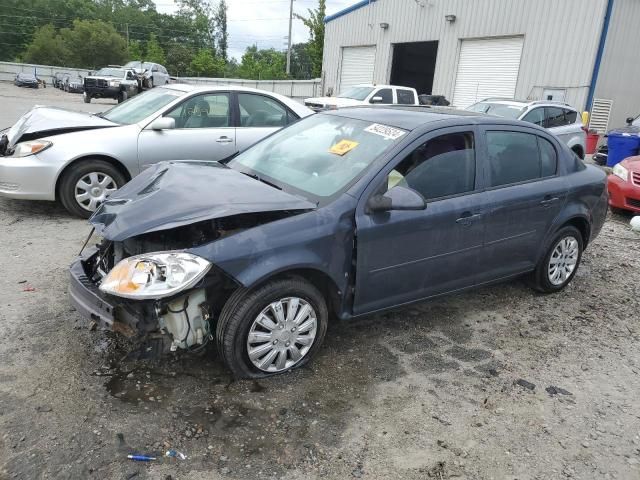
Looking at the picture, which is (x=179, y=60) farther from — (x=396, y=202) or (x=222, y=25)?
(x=396, y=202)

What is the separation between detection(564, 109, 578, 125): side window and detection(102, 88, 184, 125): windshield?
8.62 meters

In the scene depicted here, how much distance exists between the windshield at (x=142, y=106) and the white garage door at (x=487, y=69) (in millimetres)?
14008

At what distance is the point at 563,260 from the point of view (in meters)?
4.79

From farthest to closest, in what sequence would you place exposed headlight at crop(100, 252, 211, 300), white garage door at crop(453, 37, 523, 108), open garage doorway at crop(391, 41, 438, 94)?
open garage doorway at crop(391, 41, 438, 94), white garage door at crop(453, 37, 523, 108), exposed headlight at crop(100, 252, 211, 300)

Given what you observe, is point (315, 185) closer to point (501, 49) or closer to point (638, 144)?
point (638, 144)

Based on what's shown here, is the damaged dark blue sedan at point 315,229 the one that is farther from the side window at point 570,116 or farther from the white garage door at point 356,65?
the white garage door at point 356,65

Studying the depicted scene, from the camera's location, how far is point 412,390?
3.28m

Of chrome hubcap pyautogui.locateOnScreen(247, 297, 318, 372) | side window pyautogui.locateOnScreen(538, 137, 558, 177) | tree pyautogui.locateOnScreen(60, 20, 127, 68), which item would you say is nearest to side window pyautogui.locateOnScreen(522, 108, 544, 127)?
side window pyautogui.locateOnScreen(538, 137, 558, 177)

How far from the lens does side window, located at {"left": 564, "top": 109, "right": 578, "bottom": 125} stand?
11.4 m

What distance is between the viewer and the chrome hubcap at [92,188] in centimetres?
589

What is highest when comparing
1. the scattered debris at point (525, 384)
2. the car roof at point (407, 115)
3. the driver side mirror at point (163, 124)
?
the car roof at point (407, 115)

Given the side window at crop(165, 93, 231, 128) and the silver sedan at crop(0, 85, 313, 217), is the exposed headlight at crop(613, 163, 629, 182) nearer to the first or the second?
the silver sedan at crop(0, 85, 313, 217)

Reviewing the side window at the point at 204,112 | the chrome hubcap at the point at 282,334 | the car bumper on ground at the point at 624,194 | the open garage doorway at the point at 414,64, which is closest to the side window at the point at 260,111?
the side window at the point at 204,112

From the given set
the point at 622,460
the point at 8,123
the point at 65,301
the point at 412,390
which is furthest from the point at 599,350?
the point at 8,123
